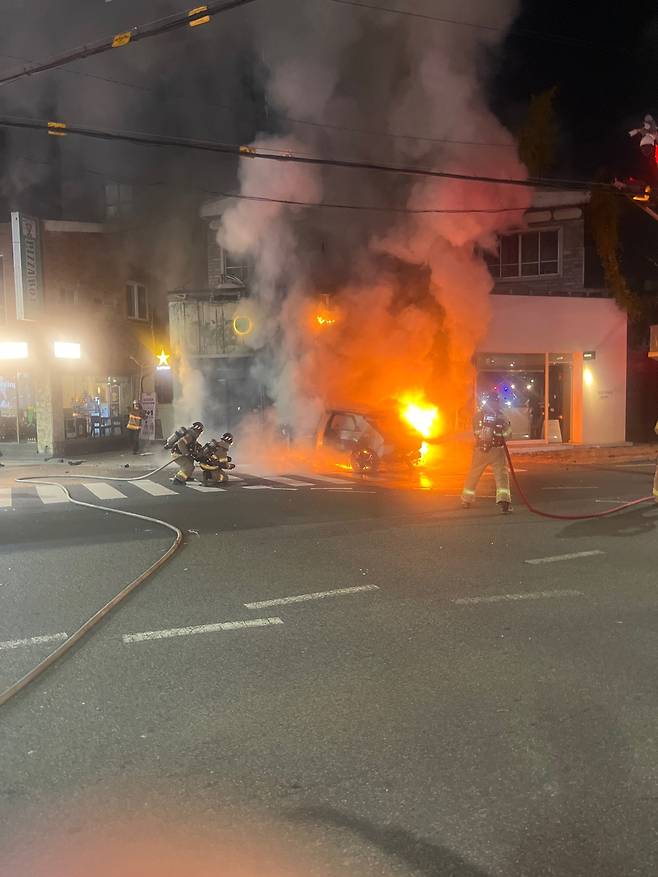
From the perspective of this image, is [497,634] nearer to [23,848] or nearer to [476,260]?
[23,848]

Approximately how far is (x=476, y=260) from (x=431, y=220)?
65.8 inches

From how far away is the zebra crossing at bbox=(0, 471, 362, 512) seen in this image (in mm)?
10633

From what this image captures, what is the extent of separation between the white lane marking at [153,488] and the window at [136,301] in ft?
31.8

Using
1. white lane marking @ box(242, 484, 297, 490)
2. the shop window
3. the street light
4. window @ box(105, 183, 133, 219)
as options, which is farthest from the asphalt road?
window @ box(105, 183, 133, 219)

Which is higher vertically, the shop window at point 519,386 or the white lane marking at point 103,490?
the shop window at point 519,386

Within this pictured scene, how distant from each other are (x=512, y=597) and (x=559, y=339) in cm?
1456

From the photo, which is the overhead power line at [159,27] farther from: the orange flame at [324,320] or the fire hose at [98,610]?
the orange flame at [324,320]

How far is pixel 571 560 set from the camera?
6512mm

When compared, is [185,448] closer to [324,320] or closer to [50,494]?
[50,494]

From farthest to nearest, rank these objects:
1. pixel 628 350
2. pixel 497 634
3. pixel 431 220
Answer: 1. pixel 628 350
2. pixel 431 220
3. pixel 497 634

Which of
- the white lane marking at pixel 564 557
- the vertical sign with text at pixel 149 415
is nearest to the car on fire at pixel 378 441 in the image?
the white lane marking at pixel 564 557

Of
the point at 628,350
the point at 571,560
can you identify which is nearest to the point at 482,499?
the point at 571,560

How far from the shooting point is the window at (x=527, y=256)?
746 inches

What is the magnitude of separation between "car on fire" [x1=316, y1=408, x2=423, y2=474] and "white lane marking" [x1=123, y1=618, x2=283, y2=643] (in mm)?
8379
